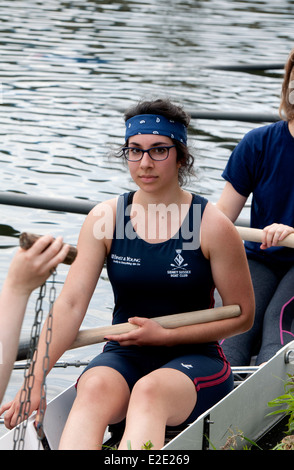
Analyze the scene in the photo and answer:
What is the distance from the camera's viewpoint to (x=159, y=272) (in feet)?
9.89

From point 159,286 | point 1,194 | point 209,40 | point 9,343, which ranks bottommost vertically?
point 209,40

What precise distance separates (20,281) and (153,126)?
1.13 meters

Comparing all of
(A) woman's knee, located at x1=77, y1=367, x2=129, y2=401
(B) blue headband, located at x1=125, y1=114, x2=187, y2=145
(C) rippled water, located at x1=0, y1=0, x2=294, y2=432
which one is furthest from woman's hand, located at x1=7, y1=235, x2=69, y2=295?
(C) rippled water, located at x1=0, y1=0, x2=294, y2=432

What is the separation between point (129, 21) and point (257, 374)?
1516 centimetres

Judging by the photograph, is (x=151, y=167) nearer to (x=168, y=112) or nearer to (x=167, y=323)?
(x=168, y=112)

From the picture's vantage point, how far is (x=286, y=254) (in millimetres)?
4137

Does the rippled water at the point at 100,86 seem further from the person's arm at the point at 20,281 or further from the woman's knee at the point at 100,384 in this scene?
the person's arm at the point at 20,281

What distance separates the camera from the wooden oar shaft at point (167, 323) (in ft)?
9.69

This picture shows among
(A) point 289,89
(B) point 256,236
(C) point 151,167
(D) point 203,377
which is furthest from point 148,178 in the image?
(A) point 289,89

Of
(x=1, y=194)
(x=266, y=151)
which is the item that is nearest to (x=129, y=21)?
(x=1, y=194)

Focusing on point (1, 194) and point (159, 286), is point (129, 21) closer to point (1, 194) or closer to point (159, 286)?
point (1, 194)

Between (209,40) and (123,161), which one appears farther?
(209,40)

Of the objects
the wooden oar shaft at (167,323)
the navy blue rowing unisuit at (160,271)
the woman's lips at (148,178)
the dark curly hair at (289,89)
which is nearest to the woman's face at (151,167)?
the woman's lips at (148,178)

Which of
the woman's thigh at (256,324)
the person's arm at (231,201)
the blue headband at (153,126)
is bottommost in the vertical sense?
the woman's thigh at (256,324)
